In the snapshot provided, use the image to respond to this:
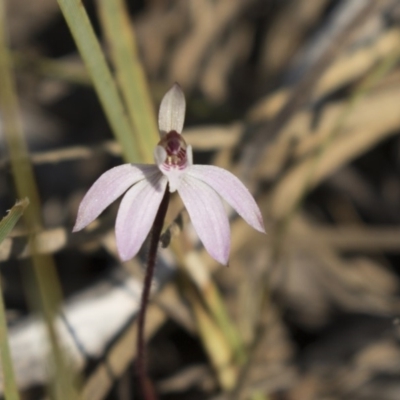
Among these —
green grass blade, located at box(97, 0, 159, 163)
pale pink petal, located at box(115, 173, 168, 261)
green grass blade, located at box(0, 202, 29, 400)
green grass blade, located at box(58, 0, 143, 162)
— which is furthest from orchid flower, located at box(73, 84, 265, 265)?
green grass blade, located at box(97, 0, 159, 163)

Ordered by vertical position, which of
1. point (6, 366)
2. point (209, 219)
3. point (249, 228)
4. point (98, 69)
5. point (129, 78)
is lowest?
point (6, 366)

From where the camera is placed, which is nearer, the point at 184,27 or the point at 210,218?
the point at 210,218

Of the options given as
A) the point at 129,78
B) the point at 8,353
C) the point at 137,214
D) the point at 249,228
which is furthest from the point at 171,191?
the point at 249,228

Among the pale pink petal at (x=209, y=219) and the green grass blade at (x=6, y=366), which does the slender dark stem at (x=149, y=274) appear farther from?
the green grass blade at (x=6, y=366)

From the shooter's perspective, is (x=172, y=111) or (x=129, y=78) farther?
(x=129, y=78)

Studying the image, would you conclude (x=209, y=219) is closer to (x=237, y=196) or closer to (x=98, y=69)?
(x=237, y=196)

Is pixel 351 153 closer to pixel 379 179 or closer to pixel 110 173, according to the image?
pixel 379 179

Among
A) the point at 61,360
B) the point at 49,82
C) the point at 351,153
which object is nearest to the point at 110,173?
the point at 61,360
